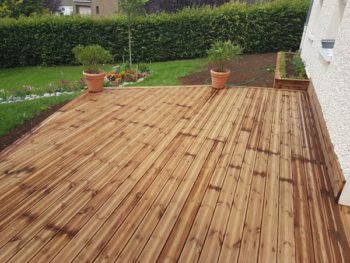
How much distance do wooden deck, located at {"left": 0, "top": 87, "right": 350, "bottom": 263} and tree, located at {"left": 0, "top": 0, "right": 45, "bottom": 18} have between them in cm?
1362

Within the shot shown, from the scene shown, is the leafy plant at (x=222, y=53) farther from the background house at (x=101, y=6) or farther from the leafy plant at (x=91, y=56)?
the background house at (x=101, y=6)

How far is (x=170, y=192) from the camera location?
8.45ft

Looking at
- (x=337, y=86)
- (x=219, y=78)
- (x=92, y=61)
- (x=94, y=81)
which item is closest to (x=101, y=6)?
(x=92, y=61)

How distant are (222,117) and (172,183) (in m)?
1.95

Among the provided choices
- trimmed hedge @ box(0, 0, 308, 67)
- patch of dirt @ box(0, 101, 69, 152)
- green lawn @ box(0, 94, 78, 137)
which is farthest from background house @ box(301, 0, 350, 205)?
trimmed hedge @ box(0, 0, 308, 67)

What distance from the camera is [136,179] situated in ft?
9.09

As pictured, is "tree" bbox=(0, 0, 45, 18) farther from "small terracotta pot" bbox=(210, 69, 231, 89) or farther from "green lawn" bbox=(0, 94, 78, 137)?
"small terracotta pot" bbox=(210, 69, 231, 89)

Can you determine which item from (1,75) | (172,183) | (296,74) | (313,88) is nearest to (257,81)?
(296,74)

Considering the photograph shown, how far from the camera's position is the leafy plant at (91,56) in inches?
205

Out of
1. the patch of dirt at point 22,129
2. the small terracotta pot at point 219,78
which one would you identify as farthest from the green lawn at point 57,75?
the patch of dirt at point 22,129

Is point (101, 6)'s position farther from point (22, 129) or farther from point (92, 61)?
point (22, 129)

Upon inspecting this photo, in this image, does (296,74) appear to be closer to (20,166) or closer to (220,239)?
(220,239)

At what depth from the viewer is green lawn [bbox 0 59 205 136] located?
5.10m

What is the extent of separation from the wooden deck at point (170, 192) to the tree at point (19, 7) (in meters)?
13.6
